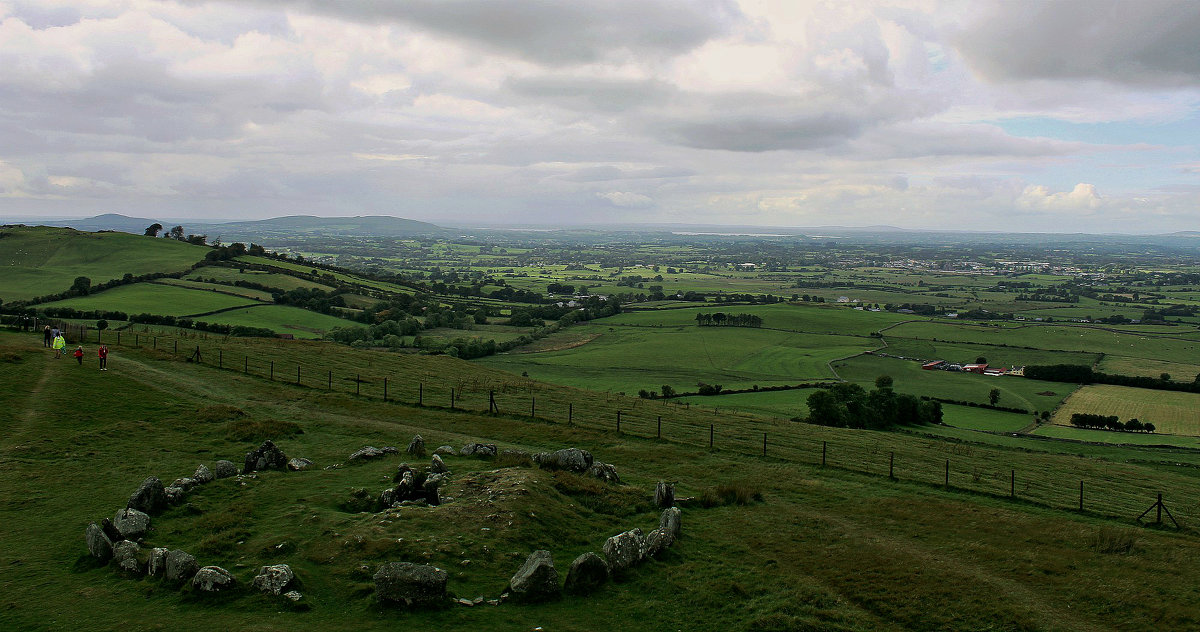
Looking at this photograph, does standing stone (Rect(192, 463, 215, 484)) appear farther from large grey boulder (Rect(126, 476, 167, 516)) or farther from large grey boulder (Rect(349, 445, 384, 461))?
large grey boulder (Rect(349, 445, 384, 461))

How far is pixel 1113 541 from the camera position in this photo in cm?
1991

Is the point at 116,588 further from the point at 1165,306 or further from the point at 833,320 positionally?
the point at 1165,306

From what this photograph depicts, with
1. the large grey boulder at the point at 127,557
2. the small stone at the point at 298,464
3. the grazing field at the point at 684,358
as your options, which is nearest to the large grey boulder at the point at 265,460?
the small stone at the point at 298,464

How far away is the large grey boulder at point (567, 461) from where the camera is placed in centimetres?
2373

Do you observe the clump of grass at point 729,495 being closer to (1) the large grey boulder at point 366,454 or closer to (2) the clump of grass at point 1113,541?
(2) the clump of grass at point 1113,541

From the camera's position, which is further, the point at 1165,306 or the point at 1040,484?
→ the point at 1165,306

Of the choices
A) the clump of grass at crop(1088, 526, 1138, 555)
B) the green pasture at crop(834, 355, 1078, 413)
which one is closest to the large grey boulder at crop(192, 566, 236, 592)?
the clump of grass at crop(1088, 526, 1138, 555)

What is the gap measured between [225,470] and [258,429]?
7.46 m

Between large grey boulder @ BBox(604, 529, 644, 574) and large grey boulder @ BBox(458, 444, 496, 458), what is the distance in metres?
10.3

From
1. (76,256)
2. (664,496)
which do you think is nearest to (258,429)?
(664,496)

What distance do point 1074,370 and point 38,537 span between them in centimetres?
10072

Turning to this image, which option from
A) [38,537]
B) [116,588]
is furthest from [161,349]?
[116,588]

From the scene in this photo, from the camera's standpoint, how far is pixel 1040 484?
29.9 metres

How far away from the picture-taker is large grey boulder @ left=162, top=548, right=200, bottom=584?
564 inches
